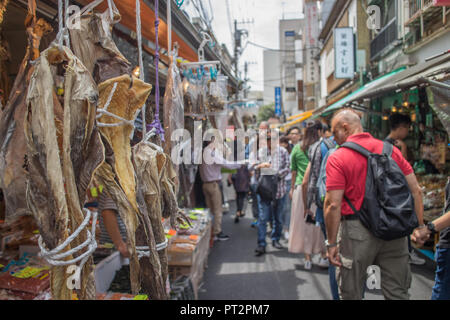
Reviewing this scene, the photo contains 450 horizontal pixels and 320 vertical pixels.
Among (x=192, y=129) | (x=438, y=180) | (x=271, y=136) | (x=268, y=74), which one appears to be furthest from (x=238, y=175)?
(x=268, y=74)

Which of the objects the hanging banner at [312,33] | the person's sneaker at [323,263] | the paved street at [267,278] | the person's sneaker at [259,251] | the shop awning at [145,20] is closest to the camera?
the shop awning at [145,20]

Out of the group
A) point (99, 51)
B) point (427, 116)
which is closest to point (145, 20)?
point (99, 51)

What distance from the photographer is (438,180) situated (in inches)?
178

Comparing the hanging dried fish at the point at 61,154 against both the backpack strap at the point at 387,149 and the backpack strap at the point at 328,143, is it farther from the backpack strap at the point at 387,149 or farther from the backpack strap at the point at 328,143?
the backpack strap at the point at 328,143

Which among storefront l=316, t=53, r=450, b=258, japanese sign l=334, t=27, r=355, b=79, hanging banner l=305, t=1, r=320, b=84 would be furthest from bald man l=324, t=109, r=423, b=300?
hanging banner l=305, t=1, r=320, b=84

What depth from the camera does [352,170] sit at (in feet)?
7.43

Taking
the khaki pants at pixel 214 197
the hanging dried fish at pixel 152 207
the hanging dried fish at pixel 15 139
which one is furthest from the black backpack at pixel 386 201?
the khaki pants at pixel 214 197

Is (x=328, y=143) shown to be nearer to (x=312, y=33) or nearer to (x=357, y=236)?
(x=357, y=236)

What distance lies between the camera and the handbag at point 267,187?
16.4ft

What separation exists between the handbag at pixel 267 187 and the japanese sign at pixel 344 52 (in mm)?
6742

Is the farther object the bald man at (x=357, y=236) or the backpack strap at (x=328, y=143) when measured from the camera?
the backpack strap at (x=328, y=143)

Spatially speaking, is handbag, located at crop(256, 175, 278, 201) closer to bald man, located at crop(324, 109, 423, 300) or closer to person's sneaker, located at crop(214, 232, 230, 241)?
person's sneaker, located at crop(214, 232, 230, 241)

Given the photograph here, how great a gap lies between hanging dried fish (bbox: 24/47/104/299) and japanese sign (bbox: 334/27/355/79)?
412 inches
